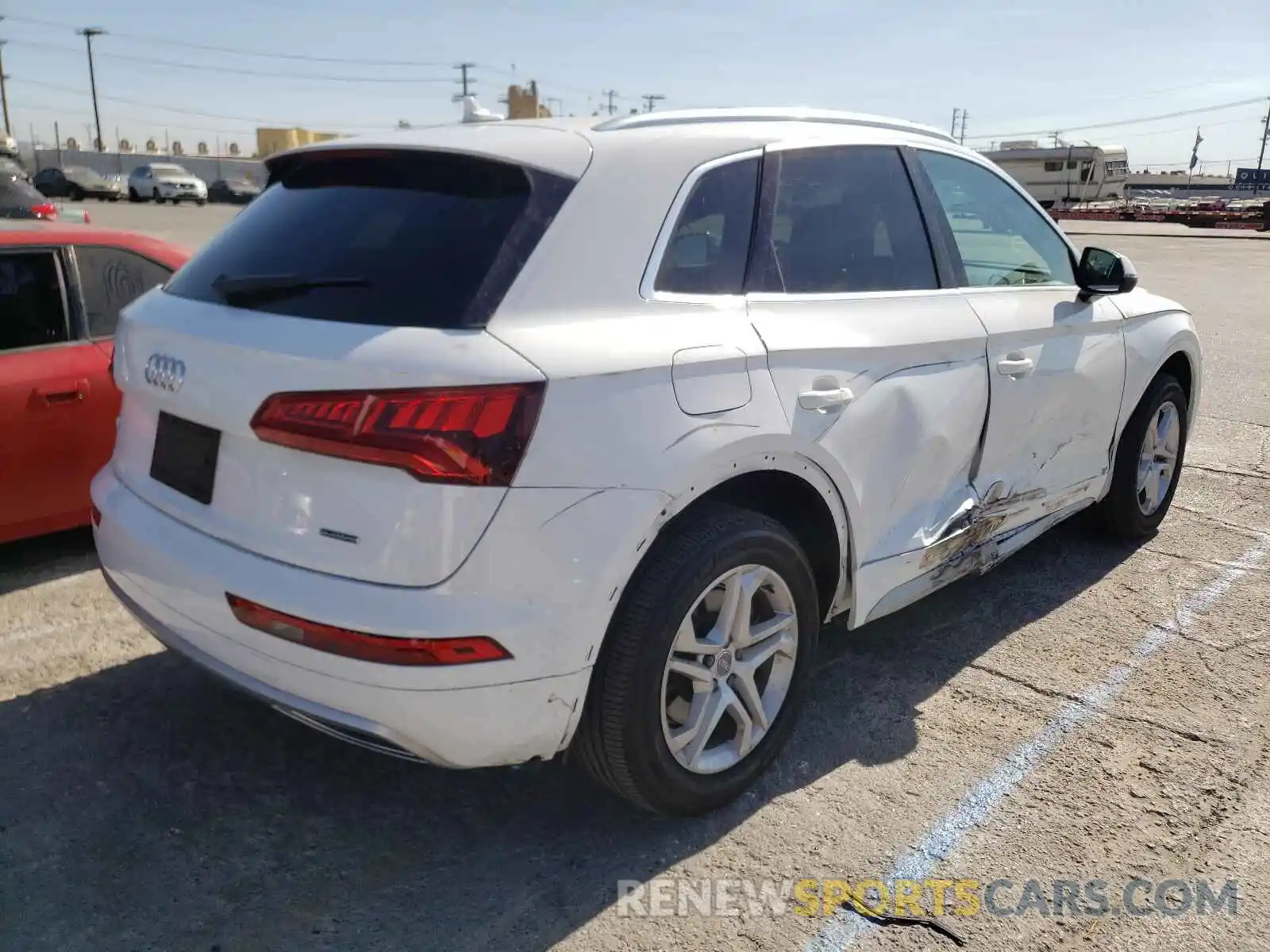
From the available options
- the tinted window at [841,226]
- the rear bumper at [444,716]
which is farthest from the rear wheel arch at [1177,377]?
the rear bumper at [444,716]

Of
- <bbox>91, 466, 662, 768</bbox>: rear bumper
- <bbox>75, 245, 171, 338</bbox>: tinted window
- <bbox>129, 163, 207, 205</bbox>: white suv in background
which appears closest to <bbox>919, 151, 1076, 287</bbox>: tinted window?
<bbox>91, 466, 662, 768</bbox>: rear bumper

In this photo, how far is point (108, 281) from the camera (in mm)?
4574

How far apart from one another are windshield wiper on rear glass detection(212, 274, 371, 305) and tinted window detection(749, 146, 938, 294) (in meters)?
1.09

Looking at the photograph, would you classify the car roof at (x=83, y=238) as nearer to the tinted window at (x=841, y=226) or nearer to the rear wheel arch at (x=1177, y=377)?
the tinted window at (x=841, y=226)

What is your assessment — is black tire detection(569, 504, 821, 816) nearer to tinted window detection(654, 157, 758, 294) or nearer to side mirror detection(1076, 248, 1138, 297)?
tinted window detection(654, 157, 758, 294)

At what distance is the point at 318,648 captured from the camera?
7.45 ft

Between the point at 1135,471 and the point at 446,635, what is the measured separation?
3.73 metres

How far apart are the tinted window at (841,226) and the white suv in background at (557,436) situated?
0.4 inches

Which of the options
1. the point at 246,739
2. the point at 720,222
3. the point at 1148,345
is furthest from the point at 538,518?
the point at 1148,345

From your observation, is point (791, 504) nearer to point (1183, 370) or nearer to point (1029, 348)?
point (1029, 348)

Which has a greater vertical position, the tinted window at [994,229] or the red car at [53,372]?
the tinted window at [994,229]

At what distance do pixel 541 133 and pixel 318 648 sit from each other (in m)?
1.46

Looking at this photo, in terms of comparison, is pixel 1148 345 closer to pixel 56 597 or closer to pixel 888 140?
pixel 888 140

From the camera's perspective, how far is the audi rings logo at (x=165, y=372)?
8.45 feet
